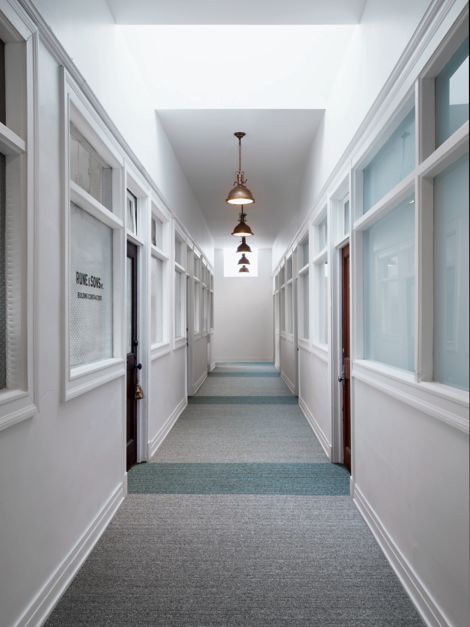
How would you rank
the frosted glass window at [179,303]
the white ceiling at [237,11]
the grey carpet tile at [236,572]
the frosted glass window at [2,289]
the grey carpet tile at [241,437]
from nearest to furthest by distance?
the frosted glass window at [2,289] < the grey carpet tile at [236,572] < the white ceiling at [237,11] < the grey carpet tile at [241,437] < the frosted glass window at [179,303]

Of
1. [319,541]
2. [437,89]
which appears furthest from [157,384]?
[437,89]

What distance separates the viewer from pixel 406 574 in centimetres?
237

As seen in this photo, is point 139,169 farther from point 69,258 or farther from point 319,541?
point 319,541

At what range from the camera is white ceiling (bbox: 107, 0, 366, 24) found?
10.4ft

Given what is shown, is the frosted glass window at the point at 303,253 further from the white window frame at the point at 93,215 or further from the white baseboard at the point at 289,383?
the white window frame at the point at 93,215

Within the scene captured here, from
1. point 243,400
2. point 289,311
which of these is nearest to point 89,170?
point 243,400

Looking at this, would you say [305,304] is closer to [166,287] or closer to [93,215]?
[166,287]

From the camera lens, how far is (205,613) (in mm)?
2178

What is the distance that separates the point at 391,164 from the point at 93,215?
6.26ft

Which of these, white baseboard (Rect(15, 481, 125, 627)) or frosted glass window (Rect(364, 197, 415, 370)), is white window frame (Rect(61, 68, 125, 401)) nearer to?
white baseboard (Rect(15, 481, 125, 627))

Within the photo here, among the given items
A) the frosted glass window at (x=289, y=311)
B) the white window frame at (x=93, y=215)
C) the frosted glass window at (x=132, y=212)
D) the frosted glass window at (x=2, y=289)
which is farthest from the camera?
the frosted glass window at (x=289, y=311)

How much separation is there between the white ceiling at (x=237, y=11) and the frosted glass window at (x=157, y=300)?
96.5 inches

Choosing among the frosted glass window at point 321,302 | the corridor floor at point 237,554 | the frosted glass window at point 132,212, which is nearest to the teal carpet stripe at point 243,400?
the frosted glass window at point 321,302

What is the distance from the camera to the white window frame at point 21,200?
196 centimetres
